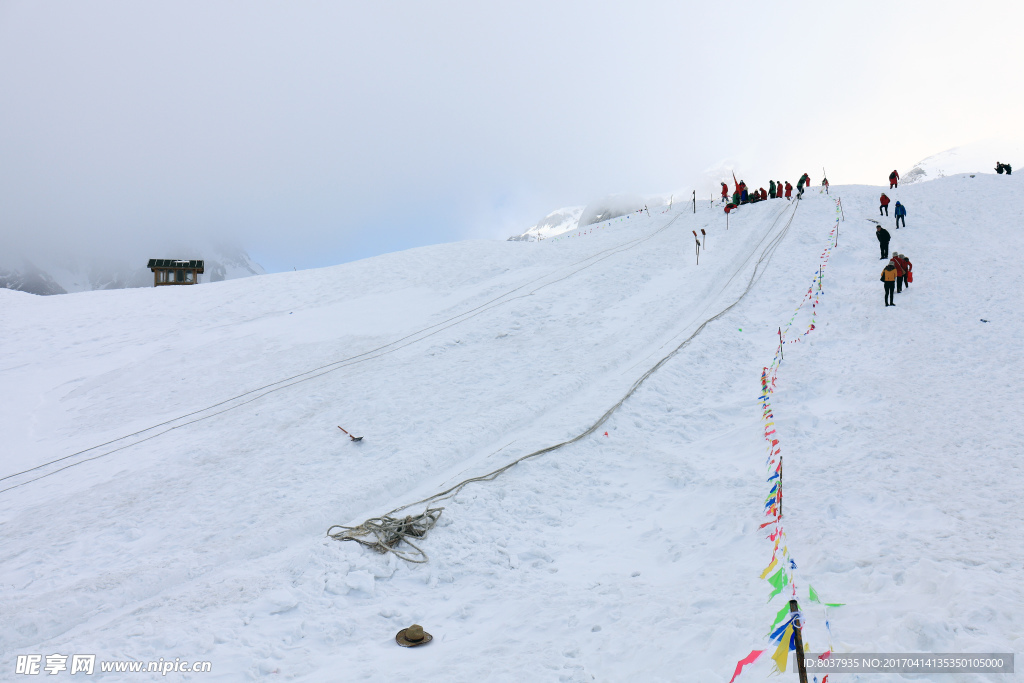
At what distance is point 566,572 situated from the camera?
7.19m

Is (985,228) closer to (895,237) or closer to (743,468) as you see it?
(895,237)

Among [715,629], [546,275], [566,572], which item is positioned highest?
[546,275]

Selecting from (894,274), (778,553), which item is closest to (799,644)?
(778,553)

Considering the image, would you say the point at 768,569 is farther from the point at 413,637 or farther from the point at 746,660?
the point at 413,637

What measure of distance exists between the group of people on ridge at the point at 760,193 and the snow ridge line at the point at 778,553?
1808 centimetres

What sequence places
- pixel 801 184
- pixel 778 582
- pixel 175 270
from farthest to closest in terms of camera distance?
pixel 175 270, pixel 801 184, pixel 778 582

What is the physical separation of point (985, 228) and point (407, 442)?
92.4 feet

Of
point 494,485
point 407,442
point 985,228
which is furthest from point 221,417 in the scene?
point 985,228

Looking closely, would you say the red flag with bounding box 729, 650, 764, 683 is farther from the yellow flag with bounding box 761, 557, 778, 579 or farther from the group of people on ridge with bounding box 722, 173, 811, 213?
the group of people on ridge with bounding box 722, 173, 811, 213

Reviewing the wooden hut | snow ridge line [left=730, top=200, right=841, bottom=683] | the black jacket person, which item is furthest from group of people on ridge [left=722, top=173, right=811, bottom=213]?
the wooden hut

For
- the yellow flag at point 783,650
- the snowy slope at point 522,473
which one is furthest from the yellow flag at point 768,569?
the yellow flag at point 783,650

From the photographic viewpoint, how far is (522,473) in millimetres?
9703

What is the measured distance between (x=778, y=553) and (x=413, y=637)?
4839 mm

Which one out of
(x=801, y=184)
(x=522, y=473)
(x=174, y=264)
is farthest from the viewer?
(x=174, y=264)
